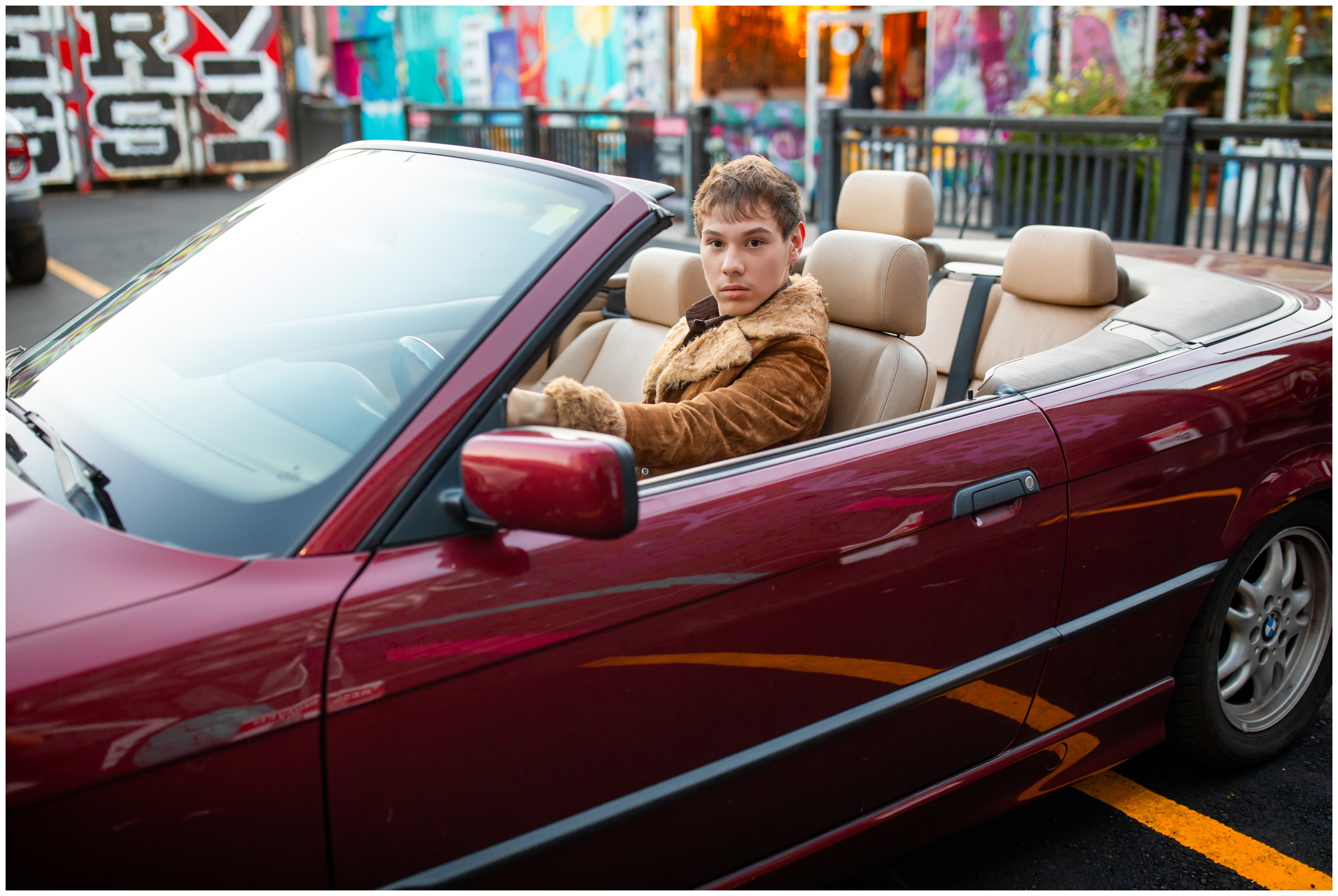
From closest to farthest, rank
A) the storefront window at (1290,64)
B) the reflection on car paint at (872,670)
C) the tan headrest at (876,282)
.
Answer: the reflection on car paint at (872,670) → the tan headrest at (876,282) → the storefront window at (1290,64)

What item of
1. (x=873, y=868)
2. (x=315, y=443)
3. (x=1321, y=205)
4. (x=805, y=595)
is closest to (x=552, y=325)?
(x=315, y=443)

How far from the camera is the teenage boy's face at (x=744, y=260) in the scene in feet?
7.58

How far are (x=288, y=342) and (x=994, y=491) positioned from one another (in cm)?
129

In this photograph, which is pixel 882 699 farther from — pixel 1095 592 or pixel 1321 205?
pixel 1321 205

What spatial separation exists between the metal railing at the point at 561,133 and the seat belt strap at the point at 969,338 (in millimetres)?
7833

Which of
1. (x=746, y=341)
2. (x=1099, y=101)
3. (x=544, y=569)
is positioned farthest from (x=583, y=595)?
(x=1099, y=101)

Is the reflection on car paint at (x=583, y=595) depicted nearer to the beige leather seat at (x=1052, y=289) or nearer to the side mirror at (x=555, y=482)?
A: the side mirror at (x=555, y=482)

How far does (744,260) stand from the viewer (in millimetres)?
2320

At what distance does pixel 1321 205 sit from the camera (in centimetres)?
730

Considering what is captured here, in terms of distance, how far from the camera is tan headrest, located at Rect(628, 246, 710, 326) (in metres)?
3.12

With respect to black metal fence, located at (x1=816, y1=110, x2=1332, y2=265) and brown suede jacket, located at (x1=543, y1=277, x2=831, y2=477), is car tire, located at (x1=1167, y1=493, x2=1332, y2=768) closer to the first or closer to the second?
brown suede jacket, located at (x1=543, y1=277, x2=831, y2=477)

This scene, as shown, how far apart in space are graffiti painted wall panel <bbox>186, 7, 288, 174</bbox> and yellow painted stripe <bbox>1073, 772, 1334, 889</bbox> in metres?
18.7

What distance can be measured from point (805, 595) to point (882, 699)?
0.95ft

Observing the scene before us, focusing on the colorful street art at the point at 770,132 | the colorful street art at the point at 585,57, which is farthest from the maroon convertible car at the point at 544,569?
the colorful street art at the point at 585,57
